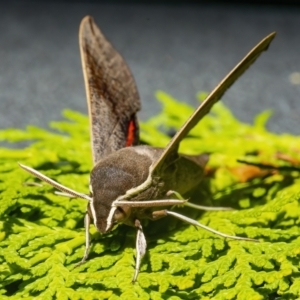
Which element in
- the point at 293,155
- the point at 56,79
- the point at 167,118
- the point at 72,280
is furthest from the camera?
the point at 56,79

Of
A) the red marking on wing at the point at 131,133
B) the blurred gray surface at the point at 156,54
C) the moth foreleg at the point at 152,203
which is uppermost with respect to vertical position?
the blurred gray surface at the point at 156,54

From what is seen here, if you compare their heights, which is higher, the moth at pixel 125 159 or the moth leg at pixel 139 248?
the moth at pixel 125 159

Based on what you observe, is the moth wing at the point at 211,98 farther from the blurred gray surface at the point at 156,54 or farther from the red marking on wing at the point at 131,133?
the blurred gray surface at the point at 156,54

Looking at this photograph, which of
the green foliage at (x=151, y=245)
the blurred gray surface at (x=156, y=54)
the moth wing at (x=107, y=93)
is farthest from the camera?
the blurred gray surface at (x=156, y=54)

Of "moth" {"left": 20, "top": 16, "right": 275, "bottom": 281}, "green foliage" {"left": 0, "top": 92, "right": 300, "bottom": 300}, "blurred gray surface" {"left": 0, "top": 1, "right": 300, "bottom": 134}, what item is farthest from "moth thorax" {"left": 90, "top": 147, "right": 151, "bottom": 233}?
"blurred gray surface" {"left": 0, "top": 1, "right": 300, "bottom": 134}

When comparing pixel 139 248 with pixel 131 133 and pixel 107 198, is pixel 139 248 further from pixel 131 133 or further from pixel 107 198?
pixel 131 133

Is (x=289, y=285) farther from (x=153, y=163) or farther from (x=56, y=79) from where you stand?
(x=56, y=79)

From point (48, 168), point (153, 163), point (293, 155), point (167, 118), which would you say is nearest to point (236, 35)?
point (167, 118)

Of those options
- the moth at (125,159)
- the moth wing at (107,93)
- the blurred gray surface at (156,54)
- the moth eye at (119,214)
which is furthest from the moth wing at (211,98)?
the blurred gray surface at (156,54)
